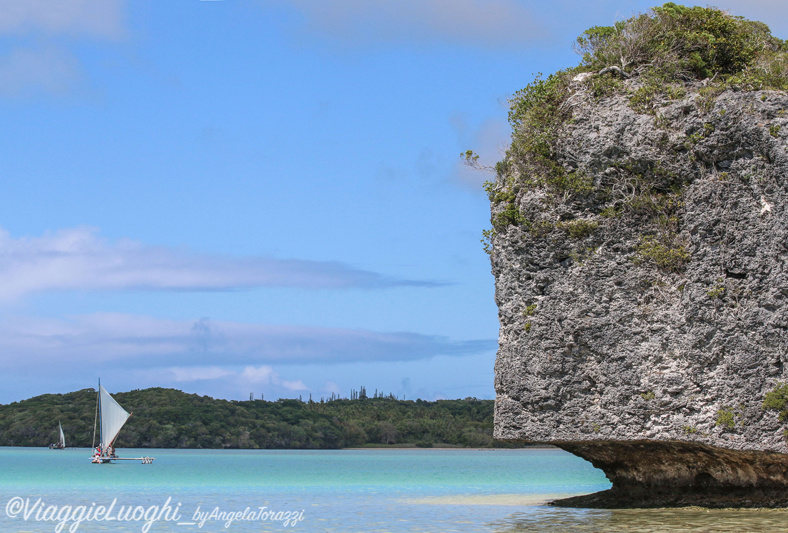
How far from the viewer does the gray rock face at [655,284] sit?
13500 mm

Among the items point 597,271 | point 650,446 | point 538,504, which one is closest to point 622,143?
point 597,271

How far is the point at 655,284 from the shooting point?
1446 cm

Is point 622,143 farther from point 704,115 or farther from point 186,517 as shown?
point 186,517

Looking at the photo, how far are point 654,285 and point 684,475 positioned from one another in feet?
13.7

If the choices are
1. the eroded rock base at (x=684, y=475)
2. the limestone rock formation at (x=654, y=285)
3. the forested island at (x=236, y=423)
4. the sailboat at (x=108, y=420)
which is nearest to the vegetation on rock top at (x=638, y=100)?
the limestone rock formation at (x=654, y=285)

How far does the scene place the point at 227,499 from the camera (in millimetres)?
24609

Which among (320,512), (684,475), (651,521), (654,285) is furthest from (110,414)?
(654,285)

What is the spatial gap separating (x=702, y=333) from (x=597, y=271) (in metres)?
2.20

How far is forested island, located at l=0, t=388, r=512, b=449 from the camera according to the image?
83000 millimetres

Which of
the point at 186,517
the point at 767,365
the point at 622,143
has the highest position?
the point at 622,143

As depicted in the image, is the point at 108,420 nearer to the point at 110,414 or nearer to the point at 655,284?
the point at 110,414

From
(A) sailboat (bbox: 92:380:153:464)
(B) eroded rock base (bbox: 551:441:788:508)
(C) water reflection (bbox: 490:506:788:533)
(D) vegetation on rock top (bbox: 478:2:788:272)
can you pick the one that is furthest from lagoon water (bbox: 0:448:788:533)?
(A) sailboat (bbox: 92:380:153:464)

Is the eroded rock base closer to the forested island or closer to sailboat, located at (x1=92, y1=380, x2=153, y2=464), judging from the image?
sailboat, located at (x1=92, y1=380, x2=153, y2=464)

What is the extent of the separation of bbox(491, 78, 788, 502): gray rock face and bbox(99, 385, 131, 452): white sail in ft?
122
